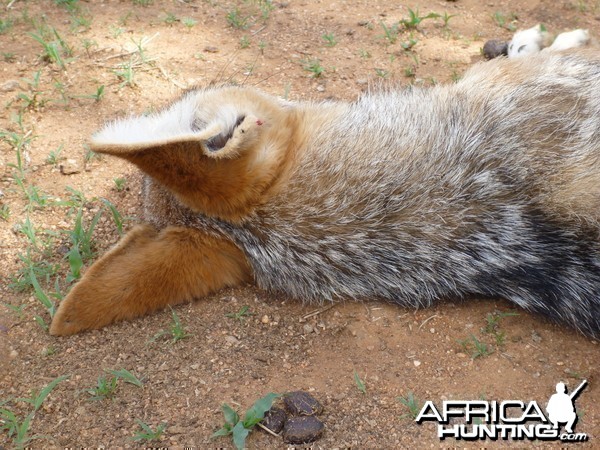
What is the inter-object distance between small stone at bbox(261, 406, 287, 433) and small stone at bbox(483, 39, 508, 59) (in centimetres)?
435

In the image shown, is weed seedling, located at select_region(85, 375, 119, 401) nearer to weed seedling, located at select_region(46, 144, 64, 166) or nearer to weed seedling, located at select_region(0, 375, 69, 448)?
weed seedling, located at select_region(0, 375, 69, 448)

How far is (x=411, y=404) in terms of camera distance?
3.52m

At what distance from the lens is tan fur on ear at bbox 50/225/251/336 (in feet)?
12.7

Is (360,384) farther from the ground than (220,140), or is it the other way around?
(220,140)

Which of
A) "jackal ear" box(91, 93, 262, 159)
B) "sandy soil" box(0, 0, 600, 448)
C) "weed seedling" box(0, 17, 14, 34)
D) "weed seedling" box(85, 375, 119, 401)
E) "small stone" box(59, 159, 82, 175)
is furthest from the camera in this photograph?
"weed seedling" box(0, 17, 14, 34)

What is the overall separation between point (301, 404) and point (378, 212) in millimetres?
1278

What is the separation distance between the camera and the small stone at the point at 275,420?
135 inches

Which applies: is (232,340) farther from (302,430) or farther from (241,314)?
(302,430)

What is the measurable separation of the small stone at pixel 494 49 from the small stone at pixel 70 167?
4.04 metres

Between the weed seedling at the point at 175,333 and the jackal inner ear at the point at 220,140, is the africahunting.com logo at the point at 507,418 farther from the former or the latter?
the jackal inner ear at the point at 220,140

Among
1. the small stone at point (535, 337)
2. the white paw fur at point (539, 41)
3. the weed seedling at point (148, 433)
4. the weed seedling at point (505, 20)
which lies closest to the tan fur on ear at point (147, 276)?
the weed seedling at point (148, 433)

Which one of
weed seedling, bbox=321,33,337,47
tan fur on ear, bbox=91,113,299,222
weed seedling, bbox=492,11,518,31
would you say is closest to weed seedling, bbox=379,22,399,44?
weed seedling, bbox=321,33,337,47

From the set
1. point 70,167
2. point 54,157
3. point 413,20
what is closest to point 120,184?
point 70,167

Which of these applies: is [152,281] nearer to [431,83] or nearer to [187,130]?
[187,130]
